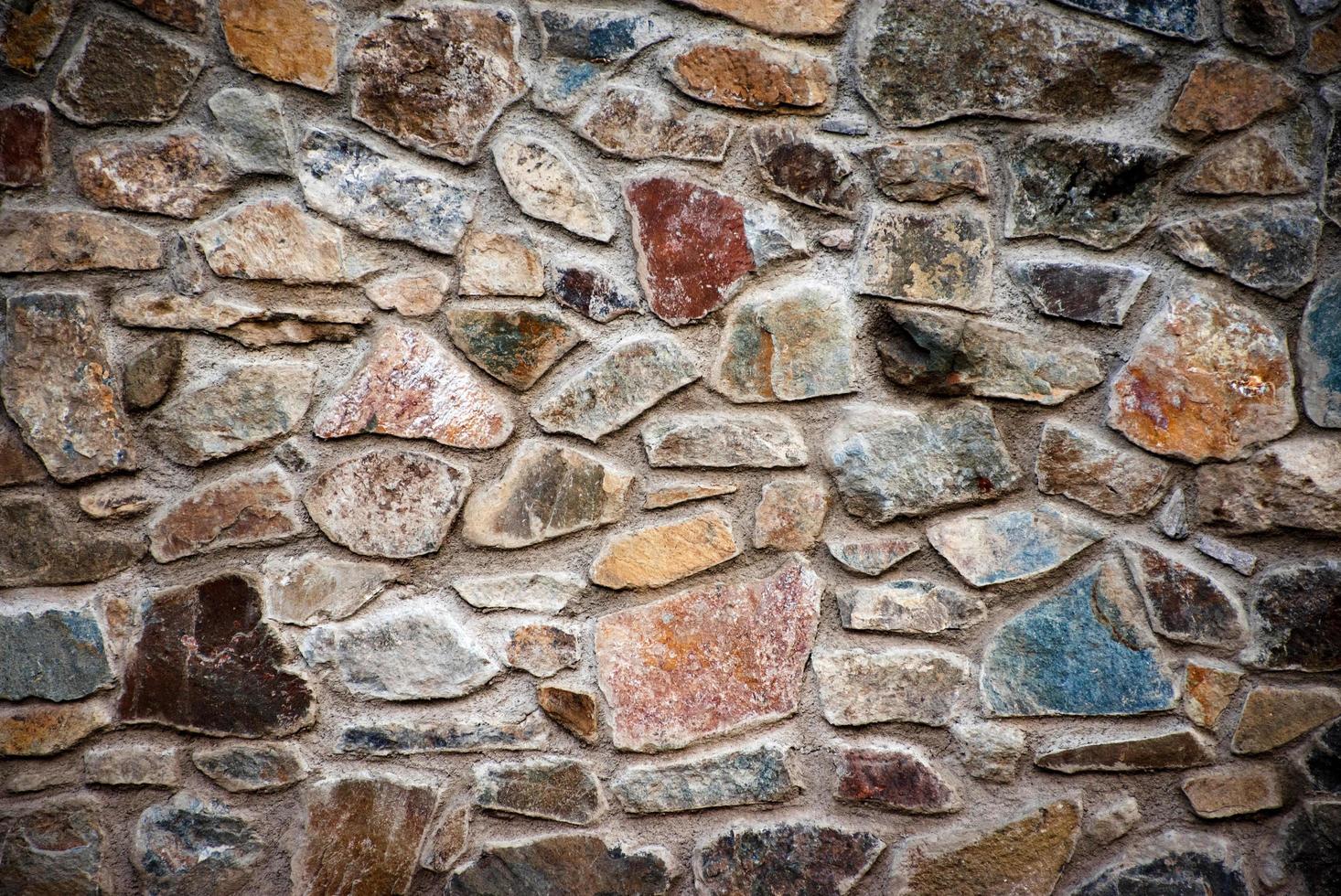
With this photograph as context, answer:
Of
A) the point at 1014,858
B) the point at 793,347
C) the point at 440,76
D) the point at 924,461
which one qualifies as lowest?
the point at 1014,858

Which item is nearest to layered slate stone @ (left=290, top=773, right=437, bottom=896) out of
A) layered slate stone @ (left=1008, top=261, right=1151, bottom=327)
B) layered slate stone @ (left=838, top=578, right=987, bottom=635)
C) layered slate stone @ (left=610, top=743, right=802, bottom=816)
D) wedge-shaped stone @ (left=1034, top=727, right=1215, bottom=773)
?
layered slate stone @ (left=610, top=743, right=802, bottom=816)

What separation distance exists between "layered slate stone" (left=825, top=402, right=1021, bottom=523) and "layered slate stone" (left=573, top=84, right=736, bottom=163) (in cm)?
48

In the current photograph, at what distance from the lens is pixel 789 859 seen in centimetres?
134

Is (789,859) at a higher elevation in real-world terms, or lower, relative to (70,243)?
lower

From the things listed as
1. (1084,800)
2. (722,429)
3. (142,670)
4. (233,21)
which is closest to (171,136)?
(233,21)

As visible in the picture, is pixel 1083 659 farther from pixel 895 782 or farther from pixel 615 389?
pixel 615 389

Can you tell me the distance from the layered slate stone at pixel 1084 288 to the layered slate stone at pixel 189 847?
1.43 meters

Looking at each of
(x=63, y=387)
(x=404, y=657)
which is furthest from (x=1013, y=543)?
(x=63, y=387)

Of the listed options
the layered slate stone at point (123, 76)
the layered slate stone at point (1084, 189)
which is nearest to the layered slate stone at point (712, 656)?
the layered slate stone at point (1084, 189)

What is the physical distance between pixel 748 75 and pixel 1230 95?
2.29 feet

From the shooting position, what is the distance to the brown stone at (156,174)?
1251 mm

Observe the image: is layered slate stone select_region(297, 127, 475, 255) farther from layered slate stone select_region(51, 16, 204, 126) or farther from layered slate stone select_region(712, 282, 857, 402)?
layered slate stone select_region(712, 282, 857, 402)

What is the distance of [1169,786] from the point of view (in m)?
1.32

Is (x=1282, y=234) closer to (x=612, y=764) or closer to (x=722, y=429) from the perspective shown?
(x=722, y=429)
